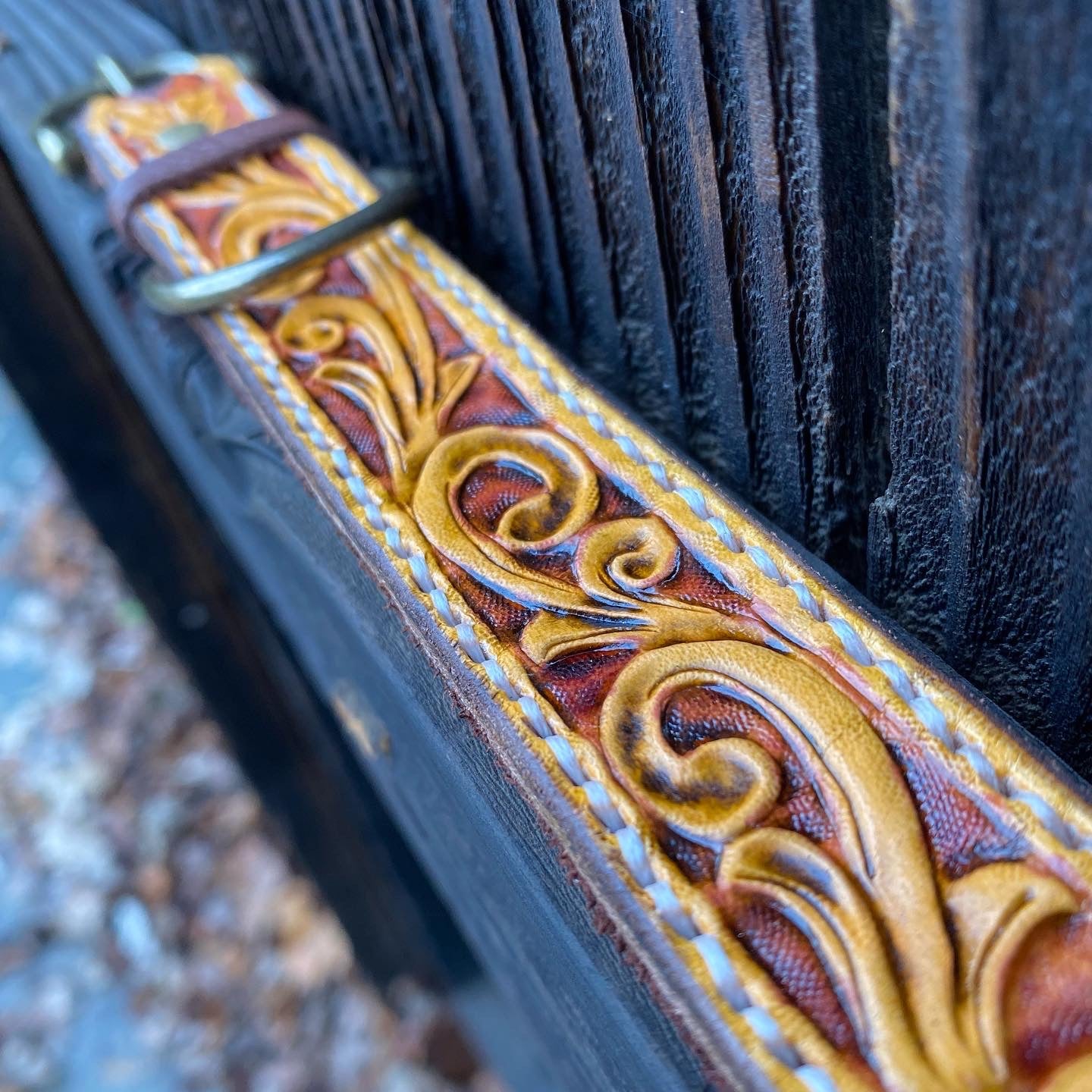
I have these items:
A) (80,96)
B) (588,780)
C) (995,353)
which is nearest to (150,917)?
(80,96)

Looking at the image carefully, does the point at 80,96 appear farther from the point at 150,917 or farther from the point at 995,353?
the point at 150,917

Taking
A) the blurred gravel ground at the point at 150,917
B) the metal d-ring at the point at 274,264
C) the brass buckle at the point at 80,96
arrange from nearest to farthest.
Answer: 1. the metal d-ring at the point at 274,264
2. the brass buckle at the point at 80,96
3. the blurred gravel ground at the point at 150,917

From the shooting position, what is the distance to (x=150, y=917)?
4.65 ft

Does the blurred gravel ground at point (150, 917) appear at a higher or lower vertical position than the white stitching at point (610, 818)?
lower

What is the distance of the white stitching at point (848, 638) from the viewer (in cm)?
29

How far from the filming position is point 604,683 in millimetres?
347

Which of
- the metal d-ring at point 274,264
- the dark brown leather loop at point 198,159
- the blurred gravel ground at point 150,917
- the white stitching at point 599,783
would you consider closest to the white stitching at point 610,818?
the white stitching at point 599,783

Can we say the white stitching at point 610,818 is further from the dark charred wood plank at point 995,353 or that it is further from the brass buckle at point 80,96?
the brass buckle at point 80,96

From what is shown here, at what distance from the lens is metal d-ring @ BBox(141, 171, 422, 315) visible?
505mm

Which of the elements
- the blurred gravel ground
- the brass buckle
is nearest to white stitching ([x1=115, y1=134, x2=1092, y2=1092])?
the brass buckle

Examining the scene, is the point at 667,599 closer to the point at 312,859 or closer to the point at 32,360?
the point at 32,360

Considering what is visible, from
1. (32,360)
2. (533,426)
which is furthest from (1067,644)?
(32,360)

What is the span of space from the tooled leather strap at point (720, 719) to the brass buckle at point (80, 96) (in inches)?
10.2

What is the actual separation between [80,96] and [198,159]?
0.15 meters
